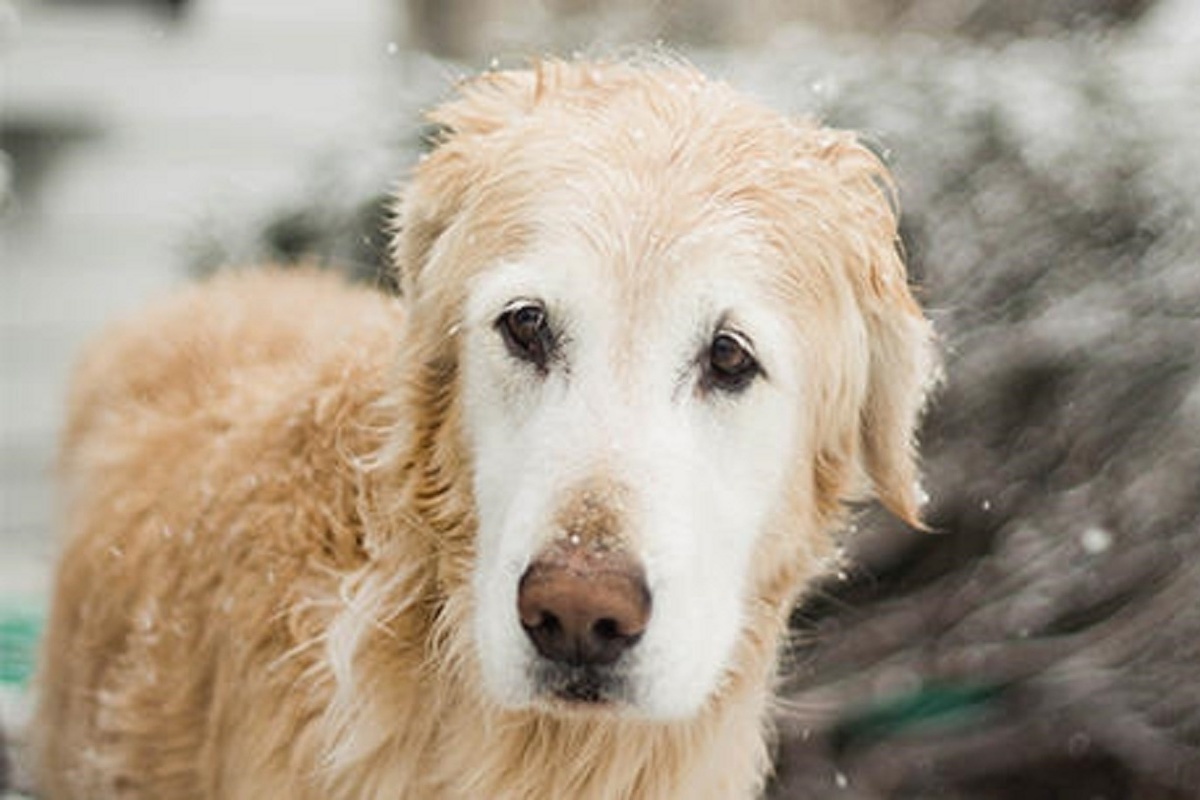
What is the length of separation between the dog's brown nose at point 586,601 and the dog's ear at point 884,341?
74cm

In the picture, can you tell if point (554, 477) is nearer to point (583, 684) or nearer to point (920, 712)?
point (583, 684)

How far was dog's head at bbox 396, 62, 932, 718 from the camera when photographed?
8.45 ft

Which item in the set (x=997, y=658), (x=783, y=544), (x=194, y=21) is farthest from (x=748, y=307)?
(x=194, y=21)

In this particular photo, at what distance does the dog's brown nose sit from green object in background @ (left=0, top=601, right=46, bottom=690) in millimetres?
3838

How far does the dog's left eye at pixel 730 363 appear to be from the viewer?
2.76 metres

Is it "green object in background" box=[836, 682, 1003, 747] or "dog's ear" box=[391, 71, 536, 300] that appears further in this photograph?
"green object in background" box=[836, 682, 1003, 747]

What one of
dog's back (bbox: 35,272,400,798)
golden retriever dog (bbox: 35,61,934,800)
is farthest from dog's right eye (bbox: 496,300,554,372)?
dog's back (bbox: 35,272,400,798)

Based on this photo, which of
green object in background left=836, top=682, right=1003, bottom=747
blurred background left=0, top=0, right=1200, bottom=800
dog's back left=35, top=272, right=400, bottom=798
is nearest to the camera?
dog's back left=35, top=272, right=400, bottom=798

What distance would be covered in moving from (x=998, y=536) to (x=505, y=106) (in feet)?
7.99

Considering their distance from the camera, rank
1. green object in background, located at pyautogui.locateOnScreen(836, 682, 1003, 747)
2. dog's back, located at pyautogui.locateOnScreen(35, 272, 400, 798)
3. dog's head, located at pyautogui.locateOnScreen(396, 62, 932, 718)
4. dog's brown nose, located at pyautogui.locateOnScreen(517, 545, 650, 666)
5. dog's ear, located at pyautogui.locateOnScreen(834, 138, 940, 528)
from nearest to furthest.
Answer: dog's brown nose, located at pyautogui.locateOnScreen(517, 545, 650, 666) < dog's head, located at pyautogui.locateOnScreen(396, 62, 932, 718) < dog's ear, located at pyautogui.locateOnScreen(834, 138, 940, 528) < dog's back, located at pyautogui.locateOnScreen(35, 272, 400, 798) < green object in background, located at pyautogui.locateOnScreen(836, 682, 1003, 747)

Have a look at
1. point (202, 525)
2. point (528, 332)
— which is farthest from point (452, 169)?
point (202, 525)

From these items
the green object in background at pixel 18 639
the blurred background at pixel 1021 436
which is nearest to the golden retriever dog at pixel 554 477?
the blurred background at pixel 1021 436

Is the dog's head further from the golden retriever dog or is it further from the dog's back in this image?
the dog's back

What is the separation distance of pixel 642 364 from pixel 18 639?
4.71 m
